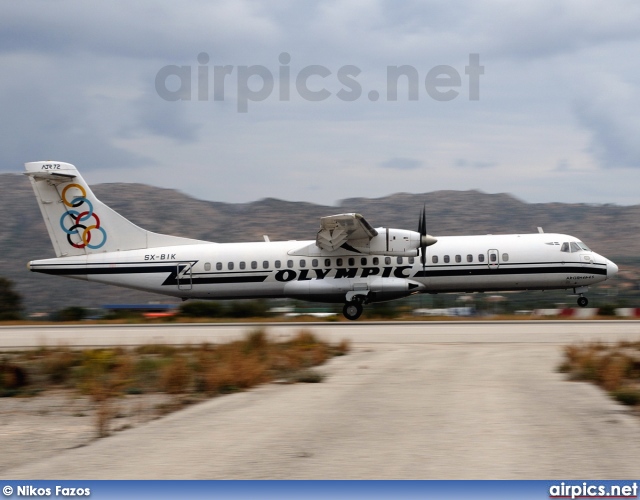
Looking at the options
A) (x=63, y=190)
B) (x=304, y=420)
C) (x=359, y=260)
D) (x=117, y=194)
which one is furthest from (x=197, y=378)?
(x=117, y=194)

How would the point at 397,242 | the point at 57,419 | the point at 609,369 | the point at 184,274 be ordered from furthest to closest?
the point at 184,274 < the point at 397,242 < the point at 609,369 < the point at 57,419

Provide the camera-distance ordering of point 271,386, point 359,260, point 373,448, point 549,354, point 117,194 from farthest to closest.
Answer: point 117,194
point 359,260
point 549,354
point 271,386
point 373,448

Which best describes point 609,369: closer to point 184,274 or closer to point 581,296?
point 581,296

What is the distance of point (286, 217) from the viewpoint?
4535 inches

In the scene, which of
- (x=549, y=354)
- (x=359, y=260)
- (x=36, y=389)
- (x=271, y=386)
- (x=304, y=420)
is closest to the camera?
(x=304, y=420)

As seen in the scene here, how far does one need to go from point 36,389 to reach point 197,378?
3160mm

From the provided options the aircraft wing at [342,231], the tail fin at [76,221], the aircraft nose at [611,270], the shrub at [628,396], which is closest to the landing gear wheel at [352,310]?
the aircraft wing at [342,231]

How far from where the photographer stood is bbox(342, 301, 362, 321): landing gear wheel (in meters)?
28.4

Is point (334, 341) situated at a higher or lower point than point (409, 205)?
lower

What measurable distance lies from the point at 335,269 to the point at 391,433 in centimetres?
2012

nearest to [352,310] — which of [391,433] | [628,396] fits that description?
[628,396]

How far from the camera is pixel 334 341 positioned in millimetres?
19859

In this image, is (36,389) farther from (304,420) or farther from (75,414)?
(304,420)

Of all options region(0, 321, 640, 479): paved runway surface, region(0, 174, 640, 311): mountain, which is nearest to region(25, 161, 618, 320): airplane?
region(0, 321, 640, 479): paved runway surface
